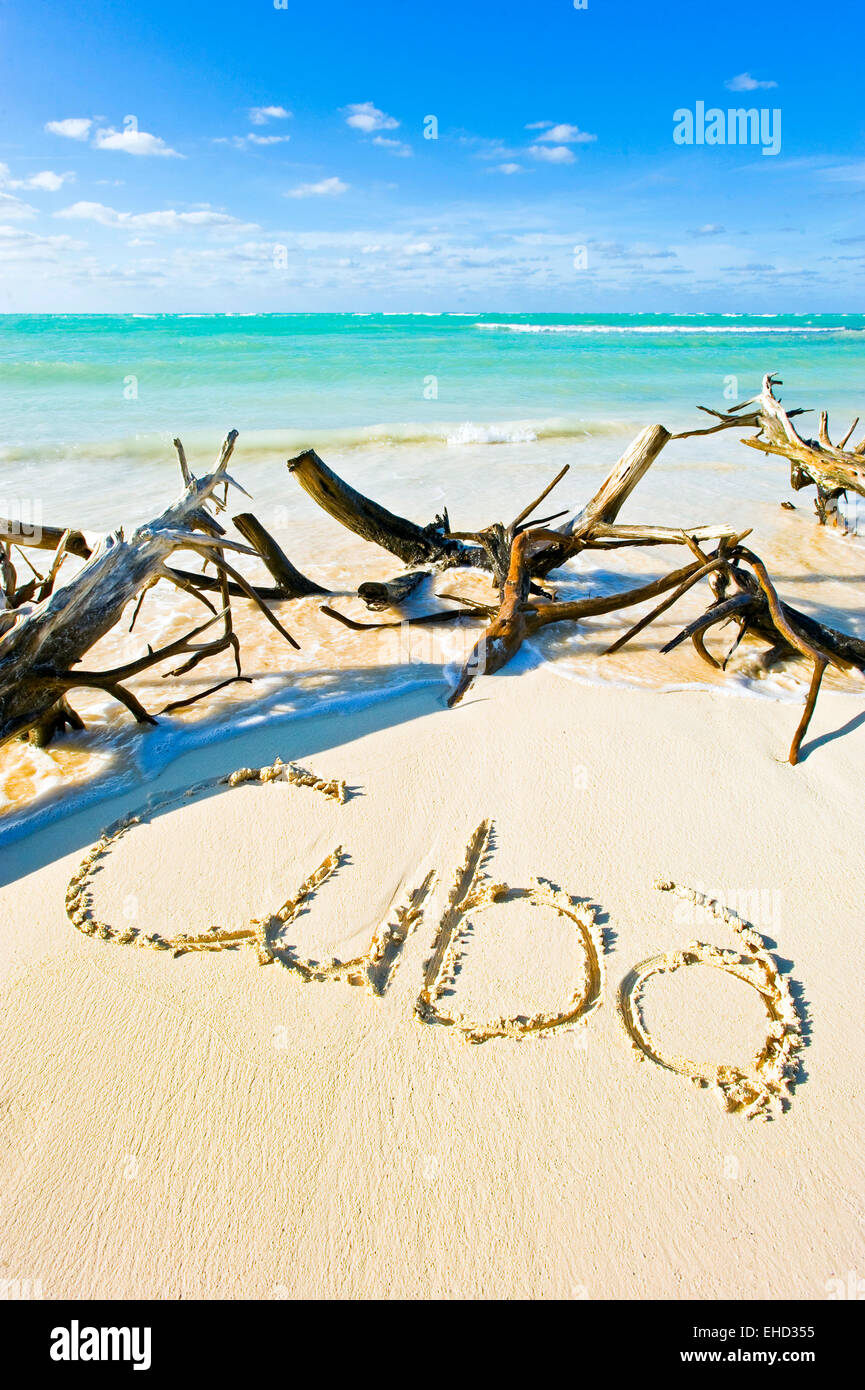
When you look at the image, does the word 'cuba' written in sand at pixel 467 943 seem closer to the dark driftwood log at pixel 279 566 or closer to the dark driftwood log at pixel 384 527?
the dark driftwood log at pixel 279 566

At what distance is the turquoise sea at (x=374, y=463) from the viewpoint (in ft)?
12.4

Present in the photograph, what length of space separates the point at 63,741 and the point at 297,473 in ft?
6.51

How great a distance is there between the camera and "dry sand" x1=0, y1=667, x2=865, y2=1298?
5.09 feet

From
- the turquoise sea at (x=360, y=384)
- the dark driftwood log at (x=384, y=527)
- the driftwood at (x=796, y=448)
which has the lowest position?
the dark driftwood log at (x=384, y=527)

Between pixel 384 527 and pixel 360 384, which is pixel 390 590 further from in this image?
pixel 360 384

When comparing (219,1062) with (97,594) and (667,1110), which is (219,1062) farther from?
(97,594)

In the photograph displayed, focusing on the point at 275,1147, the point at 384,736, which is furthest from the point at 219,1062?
the point at 384,736

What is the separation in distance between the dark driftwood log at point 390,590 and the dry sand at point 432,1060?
1.76 metres

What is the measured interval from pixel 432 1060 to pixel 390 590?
10.2 ft

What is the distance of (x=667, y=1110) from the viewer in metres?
1.79

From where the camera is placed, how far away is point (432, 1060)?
1913 mm

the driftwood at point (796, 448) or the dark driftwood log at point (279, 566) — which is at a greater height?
the driftwood at point (796, 448)

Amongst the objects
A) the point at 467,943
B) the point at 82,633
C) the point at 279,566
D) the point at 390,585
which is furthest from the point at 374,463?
the point at 467,943

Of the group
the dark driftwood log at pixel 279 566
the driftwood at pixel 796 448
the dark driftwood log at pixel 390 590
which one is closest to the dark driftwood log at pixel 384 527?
the dark driftwood log at pixel 390 590
